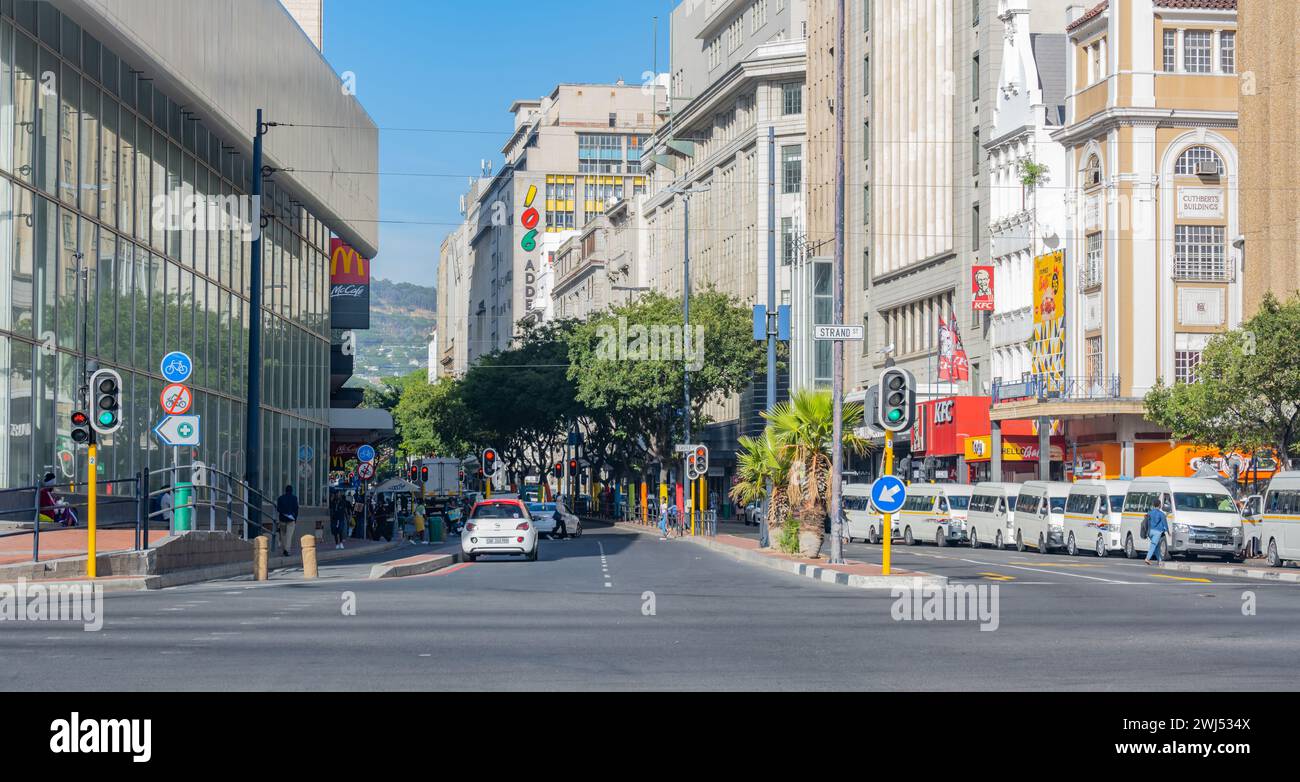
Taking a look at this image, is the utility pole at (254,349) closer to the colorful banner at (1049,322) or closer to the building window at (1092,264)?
the colorful banner at (1049,322)

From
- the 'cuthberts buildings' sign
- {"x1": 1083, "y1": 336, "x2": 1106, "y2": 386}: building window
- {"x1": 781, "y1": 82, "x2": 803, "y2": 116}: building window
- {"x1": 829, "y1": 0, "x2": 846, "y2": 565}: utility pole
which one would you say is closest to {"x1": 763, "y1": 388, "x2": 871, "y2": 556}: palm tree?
{"x1": 829, "y1": 0, "x2": 846, "y2": 565}: utility pole

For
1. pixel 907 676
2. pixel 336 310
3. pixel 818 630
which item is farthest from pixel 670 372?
pixel 907 676

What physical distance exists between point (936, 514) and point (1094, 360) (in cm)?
883

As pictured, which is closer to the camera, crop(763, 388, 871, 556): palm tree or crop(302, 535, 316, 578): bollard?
crop(302, 535, 316, 578): bollard

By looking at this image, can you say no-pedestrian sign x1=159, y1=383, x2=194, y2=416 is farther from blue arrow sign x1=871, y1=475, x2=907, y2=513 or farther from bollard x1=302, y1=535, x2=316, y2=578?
blue arrow sign x1=871, y1=475, x2=907, y2=513

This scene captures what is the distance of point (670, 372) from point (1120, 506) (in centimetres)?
2999

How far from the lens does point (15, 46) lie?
31.1m

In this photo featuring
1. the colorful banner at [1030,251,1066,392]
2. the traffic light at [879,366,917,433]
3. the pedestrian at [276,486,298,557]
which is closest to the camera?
the traffic light at [879,366,917,433]

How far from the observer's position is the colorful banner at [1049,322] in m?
65.1

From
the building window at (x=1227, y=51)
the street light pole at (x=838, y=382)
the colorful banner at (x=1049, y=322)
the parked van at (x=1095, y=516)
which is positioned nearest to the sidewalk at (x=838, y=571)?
the street light pole at (x=838, y=382)

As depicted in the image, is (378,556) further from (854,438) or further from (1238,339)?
(1238,339)

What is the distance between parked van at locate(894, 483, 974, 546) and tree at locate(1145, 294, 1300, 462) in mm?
12552

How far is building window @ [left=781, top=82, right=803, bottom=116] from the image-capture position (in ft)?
338
